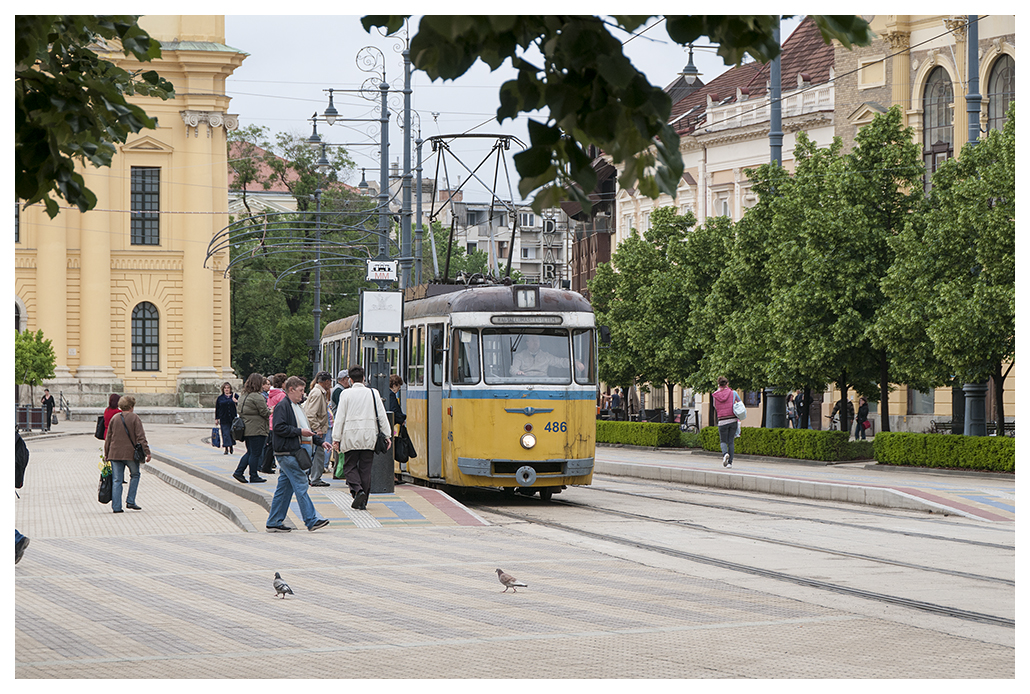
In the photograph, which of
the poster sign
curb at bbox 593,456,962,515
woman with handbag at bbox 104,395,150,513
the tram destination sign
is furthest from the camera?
curb at bbox 593,456,962,515

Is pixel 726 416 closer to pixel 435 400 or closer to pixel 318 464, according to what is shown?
pixel 318 464

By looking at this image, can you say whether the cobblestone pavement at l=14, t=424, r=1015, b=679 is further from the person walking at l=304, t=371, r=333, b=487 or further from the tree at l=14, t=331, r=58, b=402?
the tree at l=14, t=331, r=58, b=402

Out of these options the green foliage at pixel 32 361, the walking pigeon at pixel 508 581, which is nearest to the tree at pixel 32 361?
the green foliage at pixel 32 361

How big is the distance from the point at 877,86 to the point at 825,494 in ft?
95.1

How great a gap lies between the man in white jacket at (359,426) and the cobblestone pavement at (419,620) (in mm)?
1827

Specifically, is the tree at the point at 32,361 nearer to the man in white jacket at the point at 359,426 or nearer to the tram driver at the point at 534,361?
the tram driver at the point at 534,361

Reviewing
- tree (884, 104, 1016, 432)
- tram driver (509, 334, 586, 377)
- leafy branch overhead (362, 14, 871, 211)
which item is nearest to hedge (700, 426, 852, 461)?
tree (884, 104, 1016, 432)

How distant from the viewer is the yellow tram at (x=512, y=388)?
64.6ft

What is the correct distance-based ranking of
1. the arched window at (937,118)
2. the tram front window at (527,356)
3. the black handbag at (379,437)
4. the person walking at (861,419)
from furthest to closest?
the arched window at (937,118), the person walking at (861,419), the tram front window at (527,356), the black handbag at (379,437)

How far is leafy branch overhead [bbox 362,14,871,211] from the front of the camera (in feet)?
18.0

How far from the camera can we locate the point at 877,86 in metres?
48.4

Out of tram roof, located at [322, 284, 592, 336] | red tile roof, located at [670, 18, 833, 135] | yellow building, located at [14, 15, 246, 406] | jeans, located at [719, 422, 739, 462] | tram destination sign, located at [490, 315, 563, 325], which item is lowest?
jeans, located at [719, 422, 739, 462]

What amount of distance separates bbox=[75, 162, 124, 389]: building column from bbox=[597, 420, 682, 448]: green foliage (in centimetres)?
3177

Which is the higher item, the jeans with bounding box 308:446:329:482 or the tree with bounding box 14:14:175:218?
the tree with bounding box 14:14:175:218
